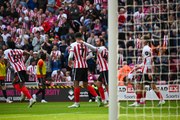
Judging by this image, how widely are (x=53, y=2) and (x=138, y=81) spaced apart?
11.6 m

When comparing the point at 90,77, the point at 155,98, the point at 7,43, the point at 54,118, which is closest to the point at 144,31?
the point at 54,118

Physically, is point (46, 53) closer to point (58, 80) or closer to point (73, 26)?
point (58, 80)

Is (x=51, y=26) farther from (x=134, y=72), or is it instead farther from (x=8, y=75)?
(x=134, y=72)

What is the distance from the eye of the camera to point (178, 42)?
14758mm

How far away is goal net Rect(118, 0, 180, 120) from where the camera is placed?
14.9 meters

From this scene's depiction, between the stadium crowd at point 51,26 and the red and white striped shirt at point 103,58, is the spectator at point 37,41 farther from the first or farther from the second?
the red and white striped shirt at point 103,58

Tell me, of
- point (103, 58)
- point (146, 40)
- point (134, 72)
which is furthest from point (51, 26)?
point (146, 40)

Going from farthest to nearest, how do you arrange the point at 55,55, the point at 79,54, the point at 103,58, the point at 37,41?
the point at 37,41, the point at 55,55, the point at 103,58, the point at 79,54

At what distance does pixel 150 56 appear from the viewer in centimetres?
1825

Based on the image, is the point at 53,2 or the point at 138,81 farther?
the point at 53,2

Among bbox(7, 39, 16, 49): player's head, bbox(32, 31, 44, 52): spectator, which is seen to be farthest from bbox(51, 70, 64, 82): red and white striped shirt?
bbox(7, 39, 16, 49): player's head

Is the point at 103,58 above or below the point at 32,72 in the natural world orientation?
above

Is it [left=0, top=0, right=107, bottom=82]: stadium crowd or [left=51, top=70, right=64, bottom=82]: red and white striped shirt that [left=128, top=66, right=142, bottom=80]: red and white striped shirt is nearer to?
[left=0, top=0, right=107, bottom=82]: stadium crowd

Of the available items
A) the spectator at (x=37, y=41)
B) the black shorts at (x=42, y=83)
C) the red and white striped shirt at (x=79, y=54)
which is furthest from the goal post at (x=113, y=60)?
the spectator at (x=37, y=41)
